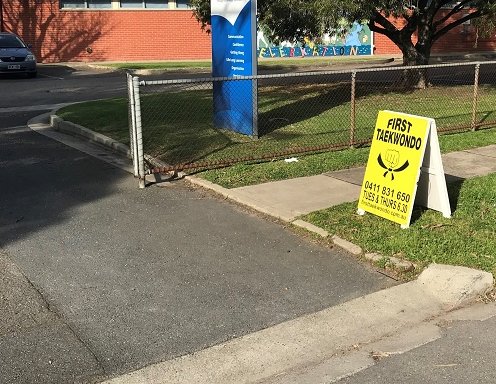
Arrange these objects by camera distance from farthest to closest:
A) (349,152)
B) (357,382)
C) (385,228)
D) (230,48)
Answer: (230,48) < (349,152) < (385,228) < (357,382)

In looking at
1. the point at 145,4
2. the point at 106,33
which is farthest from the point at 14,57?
the point at 145,4

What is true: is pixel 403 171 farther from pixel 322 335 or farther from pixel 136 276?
pixel 136 276

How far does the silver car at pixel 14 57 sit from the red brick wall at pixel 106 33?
5.36 m

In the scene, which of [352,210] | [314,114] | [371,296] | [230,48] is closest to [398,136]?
[352,210]

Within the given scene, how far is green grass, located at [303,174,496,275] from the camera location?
17.2 ft

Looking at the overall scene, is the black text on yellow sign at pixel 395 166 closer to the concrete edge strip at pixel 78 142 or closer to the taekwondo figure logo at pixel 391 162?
the taekwondo figure logo at pixel 391 162

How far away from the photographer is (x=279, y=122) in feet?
38.3

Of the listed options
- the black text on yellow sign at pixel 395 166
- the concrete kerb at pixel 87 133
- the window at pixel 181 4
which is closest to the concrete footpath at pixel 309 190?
the black text on yellow sign at pixel 395 166

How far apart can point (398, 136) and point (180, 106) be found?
8.12m

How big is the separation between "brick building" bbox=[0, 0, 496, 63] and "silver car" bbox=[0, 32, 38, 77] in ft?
17.6

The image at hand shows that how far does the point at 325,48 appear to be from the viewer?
33750mm

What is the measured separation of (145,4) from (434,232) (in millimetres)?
26856

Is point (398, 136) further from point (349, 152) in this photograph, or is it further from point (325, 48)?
point (325, 48)

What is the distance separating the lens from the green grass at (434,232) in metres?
5.25
